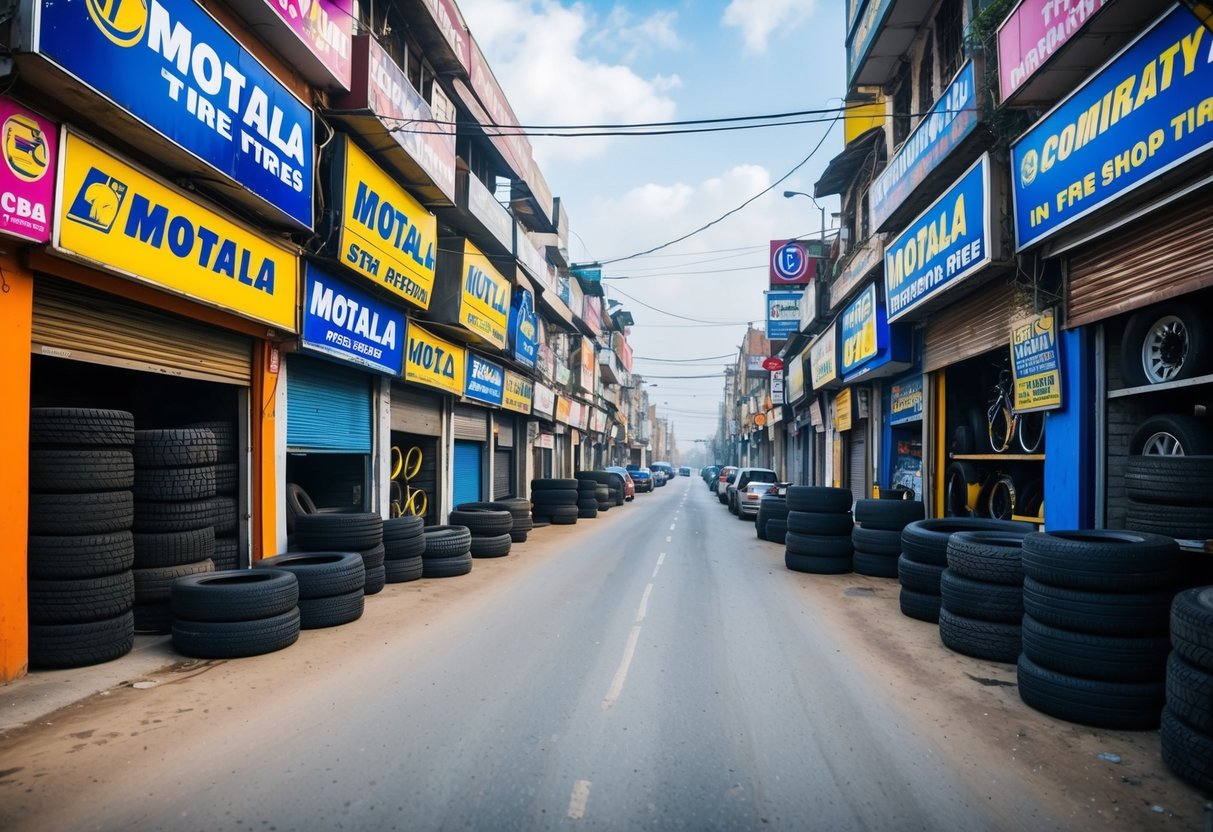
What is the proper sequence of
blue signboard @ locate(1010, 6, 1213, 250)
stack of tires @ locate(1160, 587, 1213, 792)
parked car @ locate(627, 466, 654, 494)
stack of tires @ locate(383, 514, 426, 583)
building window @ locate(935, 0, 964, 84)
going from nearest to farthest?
stack of tires @ locate(1160, 587, 1213, 792) < blue signboard @ locate(1010, 6, 1213, 250) < stack of tires @ locate(383, 514, 426, 583) < building window @ locate(935, 0, 964, 84) < parked car @ locate(627, 466, 654, 494)

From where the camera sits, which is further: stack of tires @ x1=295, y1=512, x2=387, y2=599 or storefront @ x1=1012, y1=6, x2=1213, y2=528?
stack of tires @ x1=295, y1=512, x2=387, y2=599

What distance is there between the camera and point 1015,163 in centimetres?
983

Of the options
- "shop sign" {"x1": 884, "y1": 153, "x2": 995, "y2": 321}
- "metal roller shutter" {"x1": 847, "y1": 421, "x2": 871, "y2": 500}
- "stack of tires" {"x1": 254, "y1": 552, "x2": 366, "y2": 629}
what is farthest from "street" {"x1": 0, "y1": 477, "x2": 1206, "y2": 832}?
"metal roller shutter" {"x1": 847, "y1": 421, "x2": 871, "y2": 500}

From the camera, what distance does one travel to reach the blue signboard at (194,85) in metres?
6.00

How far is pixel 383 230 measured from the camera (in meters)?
12.4

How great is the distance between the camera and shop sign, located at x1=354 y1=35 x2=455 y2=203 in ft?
37.2

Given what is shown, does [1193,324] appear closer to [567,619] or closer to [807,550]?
[807,550]

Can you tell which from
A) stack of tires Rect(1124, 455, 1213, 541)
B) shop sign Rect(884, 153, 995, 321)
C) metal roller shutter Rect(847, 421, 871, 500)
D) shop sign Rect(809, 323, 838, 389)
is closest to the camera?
stack of tires Rect(1124, 455, 1213, 541)

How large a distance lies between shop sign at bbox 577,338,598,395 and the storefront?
32.3 metres

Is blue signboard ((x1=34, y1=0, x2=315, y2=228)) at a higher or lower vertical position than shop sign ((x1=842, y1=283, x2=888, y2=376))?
higher

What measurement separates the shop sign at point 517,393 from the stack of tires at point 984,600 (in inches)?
669

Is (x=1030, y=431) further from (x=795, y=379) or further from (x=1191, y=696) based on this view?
(x=795, y=379)

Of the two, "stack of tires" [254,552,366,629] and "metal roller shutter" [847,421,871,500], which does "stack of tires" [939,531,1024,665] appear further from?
"metal roller shutter" [847,421,871,500]

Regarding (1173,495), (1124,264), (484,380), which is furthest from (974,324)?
(484,380)
